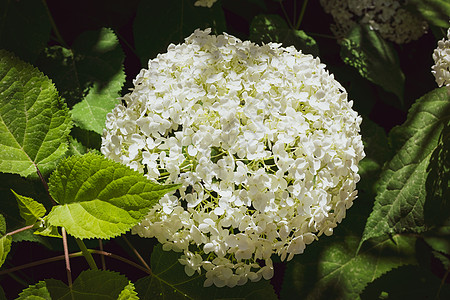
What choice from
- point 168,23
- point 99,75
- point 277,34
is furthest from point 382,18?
point 99,75

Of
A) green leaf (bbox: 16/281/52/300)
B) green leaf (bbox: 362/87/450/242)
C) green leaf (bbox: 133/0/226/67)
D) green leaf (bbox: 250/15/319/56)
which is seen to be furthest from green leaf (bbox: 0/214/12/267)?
green leaf (bbox: 250/15/319/56)

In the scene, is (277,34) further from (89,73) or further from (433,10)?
(89,73)

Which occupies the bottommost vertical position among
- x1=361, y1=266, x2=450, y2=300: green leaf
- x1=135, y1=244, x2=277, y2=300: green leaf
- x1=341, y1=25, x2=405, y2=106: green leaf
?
x1=361, y1=266, x2=450, y2=300: green leaf

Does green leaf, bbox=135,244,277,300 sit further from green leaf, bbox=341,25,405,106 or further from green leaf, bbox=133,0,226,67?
green leaf, bbox=341,25,405,106

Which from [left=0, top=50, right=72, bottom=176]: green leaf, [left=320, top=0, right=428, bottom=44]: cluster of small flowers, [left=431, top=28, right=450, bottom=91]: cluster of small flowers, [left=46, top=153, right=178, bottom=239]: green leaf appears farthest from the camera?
[left=320, top=0, right=428, bottom=44]: cluster of small flowers

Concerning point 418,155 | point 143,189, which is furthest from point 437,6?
point 143,189

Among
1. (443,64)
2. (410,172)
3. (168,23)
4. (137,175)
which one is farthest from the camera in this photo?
(168,23)

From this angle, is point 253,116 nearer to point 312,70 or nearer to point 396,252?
point 312,70
